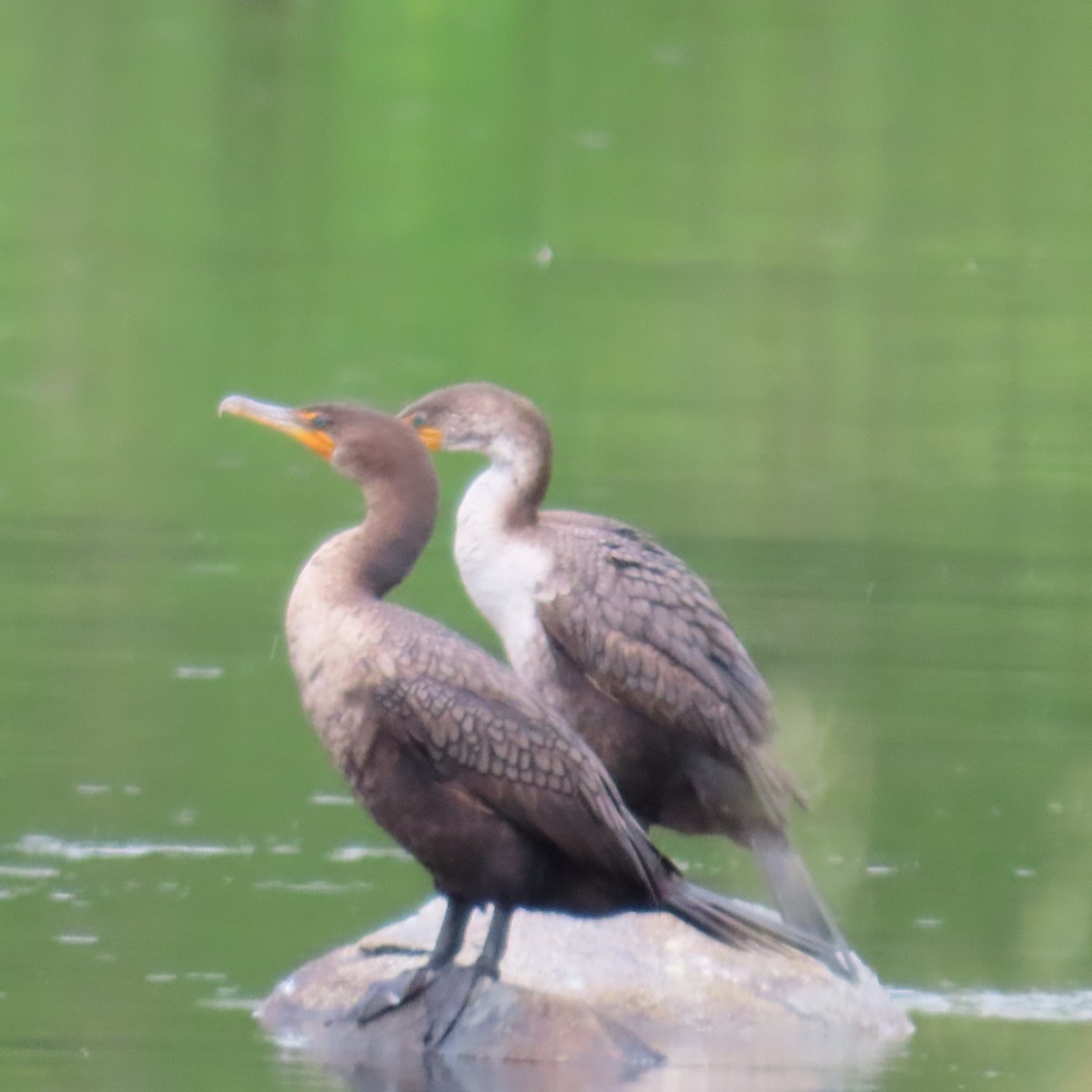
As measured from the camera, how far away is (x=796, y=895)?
691cm

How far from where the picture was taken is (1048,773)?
28.8ft

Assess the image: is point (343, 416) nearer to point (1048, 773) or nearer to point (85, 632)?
point (1048, 773)

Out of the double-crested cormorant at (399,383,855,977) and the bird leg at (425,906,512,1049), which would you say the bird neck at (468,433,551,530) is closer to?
the double-crested cormorant at (399,383,855,977)

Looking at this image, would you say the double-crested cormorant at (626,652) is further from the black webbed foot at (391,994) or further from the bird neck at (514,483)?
the black webbed foot at (391,994)

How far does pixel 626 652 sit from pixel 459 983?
1004mm

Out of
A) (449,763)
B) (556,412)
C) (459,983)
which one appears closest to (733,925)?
(459,983)

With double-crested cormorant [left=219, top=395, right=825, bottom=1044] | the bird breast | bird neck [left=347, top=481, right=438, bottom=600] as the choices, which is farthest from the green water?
bird neck [left=347, top=481, right=438, bottom=600]

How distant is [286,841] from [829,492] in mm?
5160

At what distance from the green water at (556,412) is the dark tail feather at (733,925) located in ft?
0.93

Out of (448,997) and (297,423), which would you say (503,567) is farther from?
(448,997)

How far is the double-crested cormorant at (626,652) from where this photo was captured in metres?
7.07

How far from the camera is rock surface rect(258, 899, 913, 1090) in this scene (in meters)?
6.30

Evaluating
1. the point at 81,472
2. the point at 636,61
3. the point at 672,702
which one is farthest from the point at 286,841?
the point at 636,61

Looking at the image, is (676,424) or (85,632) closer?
(85,632)
